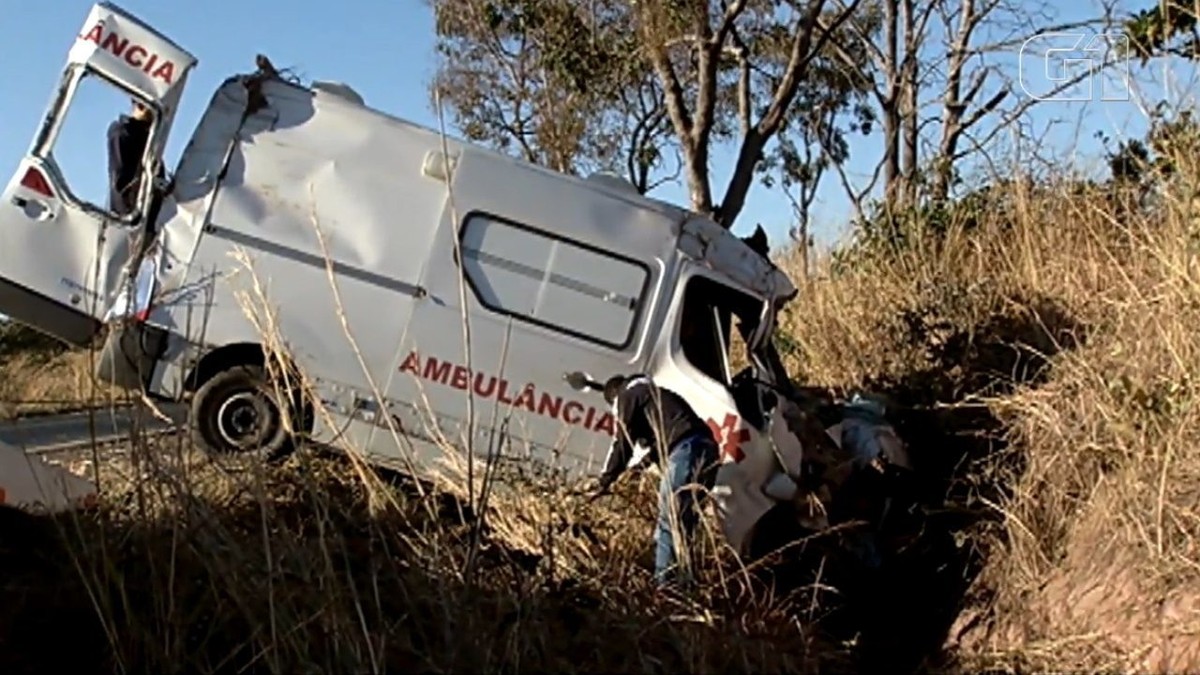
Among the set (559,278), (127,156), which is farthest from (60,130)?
(559,278)

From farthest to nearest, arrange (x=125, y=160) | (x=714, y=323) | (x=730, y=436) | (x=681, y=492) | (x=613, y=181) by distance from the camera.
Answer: (x=613, y=181) < (x=714, y=323) < (x=125, y=160) < (x=730, y=436) < (x=681, y=492)

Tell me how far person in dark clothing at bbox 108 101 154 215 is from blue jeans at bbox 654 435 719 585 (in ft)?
13.5

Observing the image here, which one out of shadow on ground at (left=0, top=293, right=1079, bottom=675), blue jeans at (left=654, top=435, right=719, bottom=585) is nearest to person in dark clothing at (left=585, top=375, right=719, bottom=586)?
blue jeans at (left=654, top=435, right=719, bottom=585)


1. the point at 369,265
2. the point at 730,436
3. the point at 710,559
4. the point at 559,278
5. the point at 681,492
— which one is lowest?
the point at 710,559

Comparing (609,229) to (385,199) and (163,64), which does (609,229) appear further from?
(163,64)

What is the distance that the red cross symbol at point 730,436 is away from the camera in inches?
305

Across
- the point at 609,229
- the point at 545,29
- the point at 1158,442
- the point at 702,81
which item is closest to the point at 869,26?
the point at 545,29

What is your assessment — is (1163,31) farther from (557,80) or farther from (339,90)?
(557,80)

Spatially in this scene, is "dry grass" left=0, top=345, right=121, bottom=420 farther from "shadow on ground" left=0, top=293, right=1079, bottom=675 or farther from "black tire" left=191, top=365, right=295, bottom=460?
"black tire" left=191, top=365, right=295, bottom=460

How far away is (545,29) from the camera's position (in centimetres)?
2133

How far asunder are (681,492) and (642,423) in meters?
0.79

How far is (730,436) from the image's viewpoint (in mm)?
7859

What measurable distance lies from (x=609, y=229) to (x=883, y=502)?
238 cm

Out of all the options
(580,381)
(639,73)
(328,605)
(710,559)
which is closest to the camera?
(328,605)
